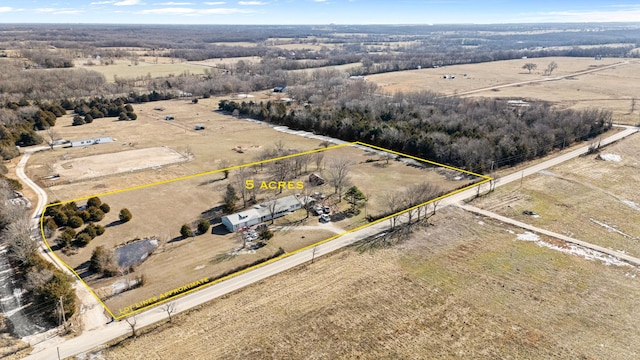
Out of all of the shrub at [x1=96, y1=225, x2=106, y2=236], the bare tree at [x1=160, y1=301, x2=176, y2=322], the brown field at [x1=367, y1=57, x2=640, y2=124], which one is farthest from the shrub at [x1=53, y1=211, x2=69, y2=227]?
the brown field at [x1=367, y1=57, x2=640, y2=124]

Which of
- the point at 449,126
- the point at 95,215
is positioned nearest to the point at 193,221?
the point at 95,215

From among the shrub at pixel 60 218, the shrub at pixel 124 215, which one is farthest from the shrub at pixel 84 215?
the shrub at pixel 124 215

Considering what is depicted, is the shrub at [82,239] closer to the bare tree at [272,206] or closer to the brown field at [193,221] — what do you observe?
the brown field at [193,221]

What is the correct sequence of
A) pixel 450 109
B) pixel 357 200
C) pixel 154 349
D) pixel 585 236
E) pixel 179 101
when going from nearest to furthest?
pixel 154 349, pixel 585 236, pixel 357 200, pixel 450 109, pixel 179 101

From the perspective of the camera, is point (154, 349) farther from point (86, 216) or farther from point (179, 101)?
point (179, 101)

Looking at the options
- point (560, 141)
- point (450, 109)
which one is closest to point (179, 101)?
point (450, 109)

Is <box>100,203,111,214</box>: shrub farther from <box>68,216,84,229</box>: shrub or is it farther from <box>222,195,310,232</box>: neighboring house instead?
<box>222,195,310,232</box>: neighboring house
